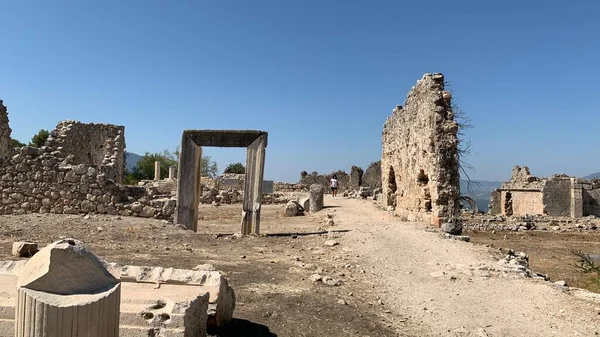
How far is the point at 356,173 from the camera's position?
3656cm

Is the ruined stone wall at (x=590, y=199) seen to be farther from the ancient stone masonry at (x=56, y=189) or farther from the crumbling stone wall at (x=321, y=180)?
the ancient stone masonry at (x=56, y=189)

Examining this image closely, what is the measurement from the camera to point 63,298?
2.50 meters

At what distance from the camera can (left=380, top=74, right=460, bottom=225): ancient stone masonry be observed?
458 inches

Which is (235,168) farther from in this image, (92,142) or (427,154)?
(427,154)

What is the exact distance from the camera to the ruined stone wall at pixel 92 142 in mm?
18344

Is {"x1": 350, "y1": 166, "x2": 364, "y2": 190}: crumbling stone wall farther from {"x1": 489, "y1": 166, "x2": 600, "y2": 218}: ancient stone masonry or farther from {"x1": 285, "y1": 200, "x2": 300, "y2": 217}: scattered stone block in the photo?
{"x1": 285, "y1": 200, "x2": 300, "y2": 217}: scattered stone block

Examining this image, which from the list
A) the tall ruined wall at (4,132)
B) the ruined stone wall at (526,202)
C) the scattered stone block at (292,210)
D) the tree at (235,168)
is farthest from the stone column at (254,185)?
the tree at (235,168)

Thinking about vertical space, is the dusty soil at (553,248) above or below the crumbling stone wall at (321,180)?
below

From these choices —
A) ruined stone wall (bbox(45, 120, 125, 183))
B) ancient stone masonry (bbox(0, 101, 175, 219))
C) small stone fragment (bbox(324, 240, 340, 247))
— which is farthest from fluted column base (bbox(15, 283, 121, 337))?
ruined stone wall (bbox(45, 120, 125, 183))

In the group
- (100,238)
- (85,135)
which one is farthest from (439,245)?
(85,135)

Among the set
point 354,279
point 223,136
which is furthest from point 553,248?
point 223,136

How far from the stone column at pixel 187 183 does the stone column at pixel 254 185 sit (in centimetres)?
141

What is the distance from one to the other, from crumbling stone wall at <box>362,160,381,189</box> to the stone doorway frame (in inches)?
993

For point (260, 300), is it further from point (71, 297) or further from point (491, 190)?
point (491, 190)
